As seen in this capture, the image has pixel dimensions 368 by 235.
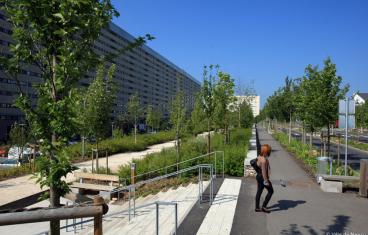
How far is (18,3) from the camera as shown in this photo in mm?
3832

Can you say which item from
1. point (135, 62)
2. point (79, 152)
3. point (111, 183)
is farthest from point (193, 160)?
point (135, 62)

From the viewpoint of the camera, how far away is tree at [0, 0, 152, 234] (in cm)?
389

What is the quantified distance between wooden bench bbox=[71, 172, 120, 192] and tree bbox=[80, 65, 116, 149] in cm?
215

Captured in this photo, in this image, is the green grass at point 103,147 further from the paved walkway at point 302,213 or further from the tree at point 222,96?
the paved walkway at point 302,213

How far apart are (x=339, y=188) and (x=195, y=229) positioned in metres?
5.82

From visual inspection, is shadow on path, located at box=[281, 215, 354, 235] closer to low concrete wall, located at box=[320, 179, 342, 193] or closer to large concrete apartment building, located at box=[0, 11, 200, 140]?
low concrete wall, located at box=[320, 179, 342, 193]

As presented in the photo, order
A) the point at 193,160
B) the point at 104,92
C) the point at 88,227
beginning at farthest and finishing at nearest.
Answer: the point at 104,92 → the point at 193,160 → the point at 88,227

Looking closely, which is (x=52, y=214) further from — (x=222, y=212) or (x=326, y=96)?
(x=326, y=96)

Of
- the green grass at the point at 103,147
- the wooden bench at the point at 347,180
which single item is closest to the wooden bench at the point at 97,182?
the green grass at the point at 103,147

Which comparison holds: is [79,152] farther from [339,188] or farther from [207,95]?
[339,188]

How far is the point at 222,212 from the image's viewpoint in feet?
30.1

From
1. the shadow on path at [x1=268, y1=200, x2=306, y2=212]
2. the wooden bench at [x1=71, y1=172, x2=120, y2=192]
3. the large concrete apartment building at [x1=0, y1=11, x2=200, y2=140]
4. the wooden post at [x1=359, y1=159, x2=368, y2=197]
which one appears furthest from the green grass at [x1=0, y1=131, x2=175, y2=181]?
the large concrete apartment building at [x1=0, y1=11, x2=200, y2=140]

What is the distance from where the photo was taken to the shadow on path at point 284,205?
9.59 meters

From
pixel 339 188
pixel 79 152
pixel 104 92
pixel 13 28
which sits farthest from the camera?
pixel 79 152
